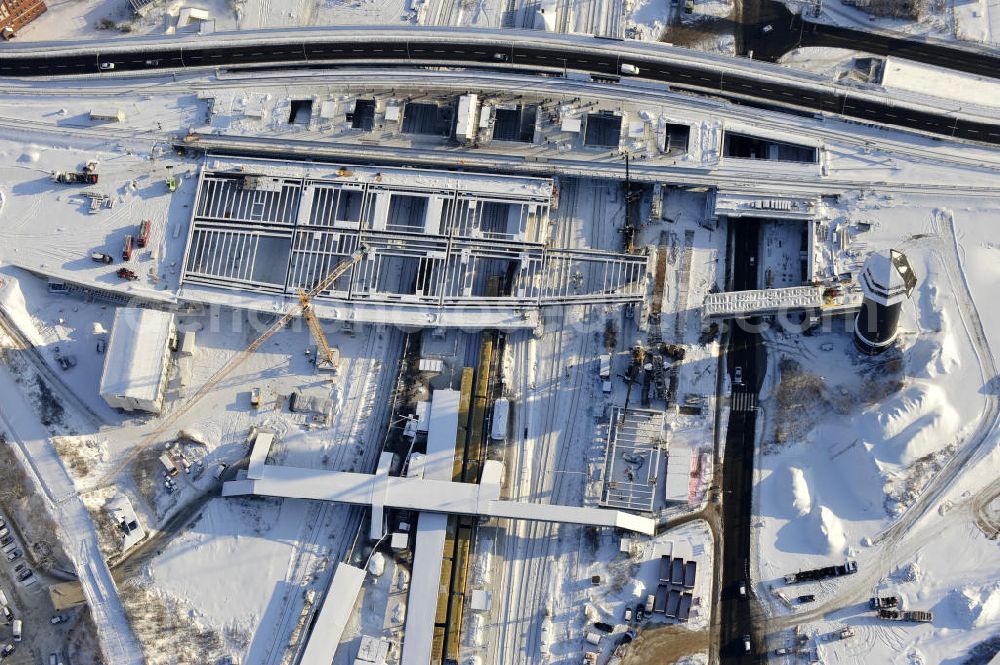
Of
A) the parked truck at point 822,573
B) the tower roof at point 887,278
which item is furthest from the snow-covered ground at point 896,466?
the tower roof at point 887,278

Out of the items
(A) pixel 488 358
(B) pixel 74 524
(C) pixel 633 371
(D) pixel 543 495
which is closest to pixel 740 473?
(C) pixel 633 371

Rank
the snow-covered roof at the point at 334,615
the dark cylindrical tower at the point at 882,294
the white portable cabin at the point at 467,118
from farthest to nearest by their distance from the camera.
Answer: the white portable cabin at the point at 467,118, the snow-covered roof at the point at 334,615, the dark cylindrical tower at the point at 882,294

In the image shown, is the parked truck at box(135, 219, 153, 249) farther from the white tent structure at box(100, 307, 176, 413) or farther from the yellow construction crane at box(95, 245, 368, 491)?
the yellow construction crane at box(95, 245, 368, 491)

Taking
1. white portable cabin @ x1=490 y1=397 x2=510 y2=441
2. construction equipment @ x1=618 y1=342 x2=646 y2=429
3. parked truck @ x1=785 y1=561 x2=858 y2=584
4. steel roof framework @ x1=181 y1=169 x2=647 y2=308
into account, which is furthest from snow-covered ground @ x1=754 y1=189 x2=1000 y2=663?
white portable cabin @ x1=490 y1=397 x2=510 y2=441

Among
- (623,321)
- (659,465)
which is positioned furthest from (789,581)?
(623,321)

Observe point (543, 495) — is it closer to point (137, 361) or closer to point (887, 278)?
point (887, 278)

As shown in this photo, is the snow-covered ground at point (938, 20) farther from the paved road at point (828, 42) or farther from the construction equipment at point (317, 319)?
the construction equipment at point (317, 319)
